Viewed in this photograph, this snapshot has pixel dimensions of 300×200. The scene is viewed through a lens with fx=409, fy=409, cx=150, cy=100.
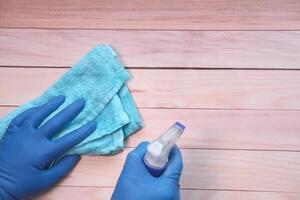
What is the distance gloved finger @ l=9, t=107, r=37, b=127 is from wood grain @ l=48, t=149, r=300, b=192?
16cm

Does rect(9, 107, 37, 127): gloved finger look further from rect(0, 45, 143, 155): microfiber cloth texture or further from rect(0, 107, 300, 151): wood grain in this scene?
rect(0, 107, 300, 151): wood grain

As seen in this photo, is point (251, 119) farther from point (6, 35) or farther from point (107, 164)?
point (6, 35)

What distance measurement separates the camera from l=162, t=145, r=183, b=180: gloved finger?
69cm

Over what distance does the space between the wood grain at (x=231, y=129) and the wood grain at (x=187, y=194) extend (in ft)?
0.28

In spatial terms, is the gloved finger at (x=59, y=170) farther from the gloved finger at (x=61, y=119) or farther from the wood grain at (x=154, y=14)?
the wood grain at (x=154, y=14)

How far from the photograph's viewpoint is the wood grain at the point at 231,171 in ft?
2.54

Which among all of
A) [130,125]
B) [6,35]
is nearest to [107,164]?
[130,125]

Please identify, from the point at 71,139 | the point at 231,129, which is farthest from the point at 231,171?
the point at 71,139

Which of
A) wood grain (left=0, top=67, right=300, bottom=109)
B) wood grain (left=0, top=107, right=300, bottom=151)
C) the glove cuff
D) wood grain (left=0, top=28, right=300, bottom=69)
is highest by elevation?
wood grain (left=0, top=28, right=300, bottom=69)

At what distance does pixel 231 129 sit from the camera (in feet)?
2.58

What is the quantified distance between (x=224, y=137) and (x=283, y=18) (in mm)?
258

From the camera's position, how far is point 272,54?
2.60ft

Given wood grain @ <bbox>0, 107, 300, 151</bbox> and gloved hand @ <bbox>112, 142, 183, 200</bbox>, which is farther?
wood grain @ <bbox>0, 107, 300, 151</bbox>

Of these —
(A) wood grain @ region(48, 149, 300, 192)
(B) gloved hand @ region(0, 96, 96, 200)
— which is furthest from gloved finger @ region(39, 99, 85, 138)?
(A) wood grain @ region(48, 149, 300, 192)
